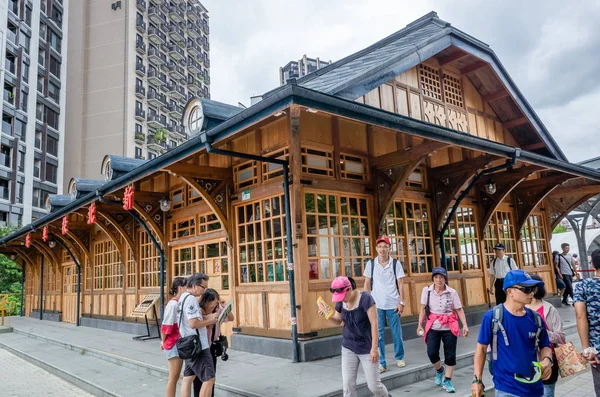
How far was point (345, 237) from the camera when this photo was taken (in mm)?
7715

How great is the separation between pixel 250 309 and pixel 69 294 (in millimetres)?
11510

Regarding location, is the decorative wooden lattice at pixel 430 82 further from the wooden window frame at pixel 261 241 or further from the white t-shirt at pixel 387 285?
the white t-shirt at pixel 387 285

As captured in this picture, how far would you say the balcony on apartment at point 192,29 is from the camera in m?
54.8

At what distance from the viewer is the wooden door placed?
51.9 feet

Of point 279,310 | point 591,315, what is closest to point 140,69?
point 279,310

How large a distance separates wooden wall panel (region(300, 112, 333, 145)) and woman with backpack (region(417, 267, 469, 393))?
126 inches

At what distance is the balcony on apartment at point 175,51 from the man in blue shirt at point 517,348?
52712 mm

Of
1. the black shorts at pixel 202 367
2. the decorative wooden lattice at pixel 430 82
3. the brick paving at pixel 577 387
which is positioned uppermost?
the decorative wooden lattice at pixel 430 82

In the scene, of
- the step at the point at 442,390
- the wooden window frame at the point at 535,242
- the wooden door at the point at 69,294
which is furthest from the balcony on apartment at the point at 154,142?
the step at the point at 442,390

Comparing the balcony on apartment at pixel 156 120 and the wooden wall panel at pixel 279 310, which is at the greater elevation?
the balcony on apartment at pixel 156 120

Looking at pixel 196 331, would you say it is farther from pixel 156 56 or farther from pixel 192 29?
pixel 192 29

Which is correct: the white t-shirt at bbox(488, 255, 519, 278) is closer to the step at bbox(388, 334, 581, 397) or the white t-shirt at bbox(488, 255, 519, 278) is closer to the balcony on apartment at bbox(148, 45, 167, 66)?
the step at bbox(388, 334, 581, 397)

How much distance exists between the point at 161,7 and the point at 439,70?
155ft

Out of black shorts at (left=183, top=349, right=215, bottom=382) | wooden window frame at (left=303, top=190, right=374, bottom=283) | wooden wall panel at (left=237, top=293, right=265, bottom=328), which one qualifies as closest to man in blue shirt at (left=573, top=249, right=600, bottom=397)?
black shorts at (left=183, top=349, right=215, bottom=382)
